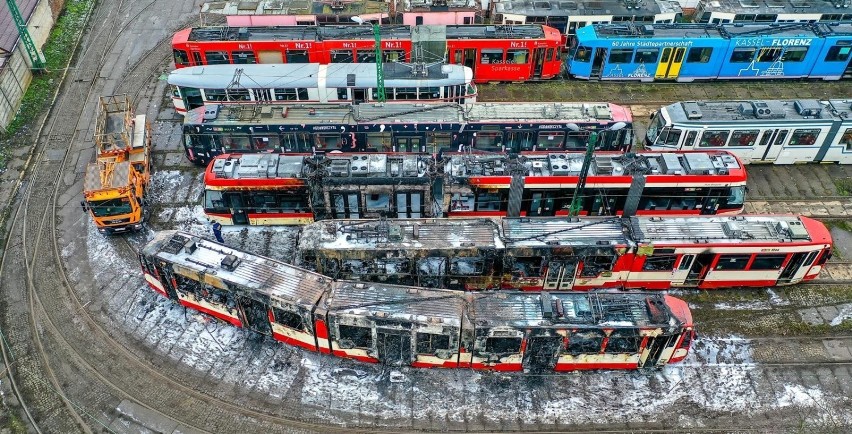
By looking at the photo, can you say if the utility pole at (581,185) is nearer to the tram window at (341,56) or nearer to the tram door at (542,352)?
the tram door at (542,352)

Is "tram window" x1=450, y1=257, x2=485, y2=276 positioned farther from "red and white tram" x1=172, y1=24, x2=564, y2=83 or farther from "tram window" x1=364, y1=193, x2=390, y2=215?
"red and white tram" x1=172, y1=24, x2=564, y2=83

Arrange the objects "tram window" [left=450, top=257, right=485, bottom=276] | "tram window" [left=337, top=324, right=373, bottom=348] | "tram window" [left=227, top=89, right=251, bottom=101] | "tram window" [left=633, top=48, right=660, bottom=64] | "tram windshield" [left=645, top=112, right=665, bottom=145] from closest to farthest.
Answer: "tram window" [left=337, top=324, right=373, bottom=348] < "tram window" [left=450, top=257, right=485, bottom=276] < "tram windshield" [left=645, top=112, right=665, bottom=145] < "tram window" [left=227, top=89, right=251, bottom=101] < "tram window" [left=633, top=48, right=660, bottom=64]

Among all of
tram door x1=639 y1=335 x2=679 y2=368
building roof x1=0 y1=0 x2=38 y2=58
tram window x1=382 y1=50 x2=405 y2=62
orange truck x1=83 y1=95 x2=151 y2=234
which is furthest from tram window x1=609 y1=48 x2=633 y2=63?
building roof x1=0 y1=0 x2=38 y2=58

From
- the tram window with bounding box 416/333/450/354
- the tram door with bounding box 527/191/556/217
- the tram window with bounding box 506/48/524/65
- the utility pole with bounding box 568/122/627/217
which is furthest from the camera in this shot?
the tram window with bounding box 506/48/524/65

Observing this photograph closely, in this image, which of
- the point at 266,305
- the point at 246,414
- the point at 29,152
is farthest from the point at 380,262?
the point at 29,152

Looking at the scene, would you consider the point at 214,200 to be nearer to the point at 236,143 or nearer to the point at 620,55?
the point at 236,143

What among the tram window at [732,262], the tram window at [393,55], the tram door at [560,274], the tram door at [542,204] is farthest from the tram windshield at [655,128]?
the tram window at [393,55]
